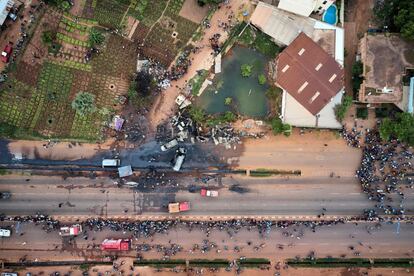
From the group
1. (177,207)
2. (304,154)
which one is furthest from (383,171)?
(177,207)

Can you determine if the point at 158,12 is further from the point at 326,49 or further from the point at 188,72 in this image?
the point at 326,49

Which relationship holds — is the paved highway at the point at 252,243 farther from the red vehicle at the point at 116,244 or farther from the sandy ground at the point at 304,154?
the sandy ground at the point at 304,154

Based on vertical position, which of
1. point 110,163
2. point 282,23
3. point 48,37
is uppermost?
point 282,23

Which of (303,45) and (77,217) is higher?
(303,45)

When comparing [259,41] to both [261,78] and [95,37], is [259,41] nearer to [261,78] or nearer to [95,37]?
[261,78]

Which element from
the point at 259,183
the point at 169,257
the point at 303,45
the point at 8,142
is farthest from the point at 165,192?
the point at 303,45
